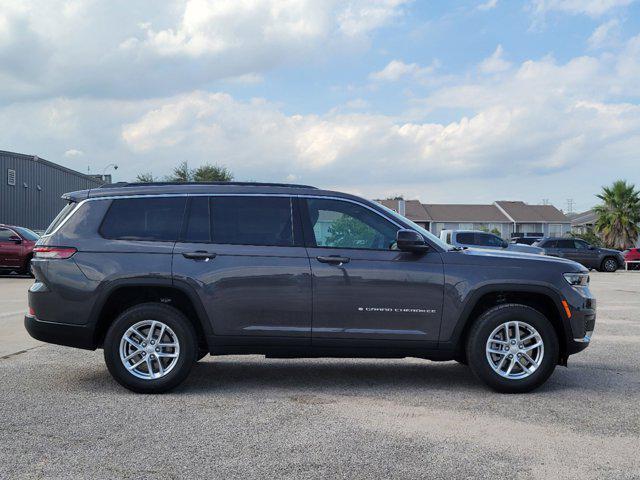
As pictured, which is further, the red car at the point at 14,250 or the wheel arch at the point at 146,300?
the red car at the point at 14,250

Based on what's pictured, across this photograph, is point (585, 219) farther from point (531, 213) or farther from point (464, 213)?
point (464, 213)

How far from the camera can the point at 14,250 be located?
72.0 feet

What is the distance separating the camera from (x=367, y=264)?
609 centimetres

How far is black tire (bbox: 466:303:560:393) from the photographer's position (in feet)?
20.0

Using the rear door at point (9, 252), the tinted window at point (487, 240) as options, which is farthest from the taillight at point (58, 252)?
the tinted window at point (487, 240)

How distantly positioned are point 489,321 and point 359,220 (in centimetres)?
143

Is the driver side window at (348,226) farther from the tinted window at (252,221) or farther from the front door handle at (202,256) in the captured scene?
the front door handle at (202,256)

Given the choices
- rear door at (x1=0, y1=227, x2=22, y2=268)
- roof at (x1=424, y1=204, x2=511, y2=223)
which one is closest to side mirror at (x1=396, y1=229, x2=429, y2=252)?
rear door at (x1=0, y1=227, x2=22, y2=268)

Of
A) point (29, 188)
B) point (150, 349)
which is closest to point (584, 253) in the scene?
point (29, 188)

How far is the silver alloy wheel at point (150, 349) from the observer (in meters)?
6.02

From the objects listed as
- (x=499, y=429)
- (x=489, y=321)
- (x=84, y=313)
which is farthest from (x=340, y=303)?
(x=84, y=313)

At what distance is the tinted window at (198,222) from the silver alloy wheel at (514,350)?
104 inches

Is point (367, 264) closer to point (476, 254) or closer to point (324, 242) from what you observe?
point (324, 242)

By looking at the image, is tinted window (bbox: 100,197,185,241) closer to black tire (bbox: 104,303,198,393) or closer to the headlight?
black tire (bbox: 104,303,198,393)
